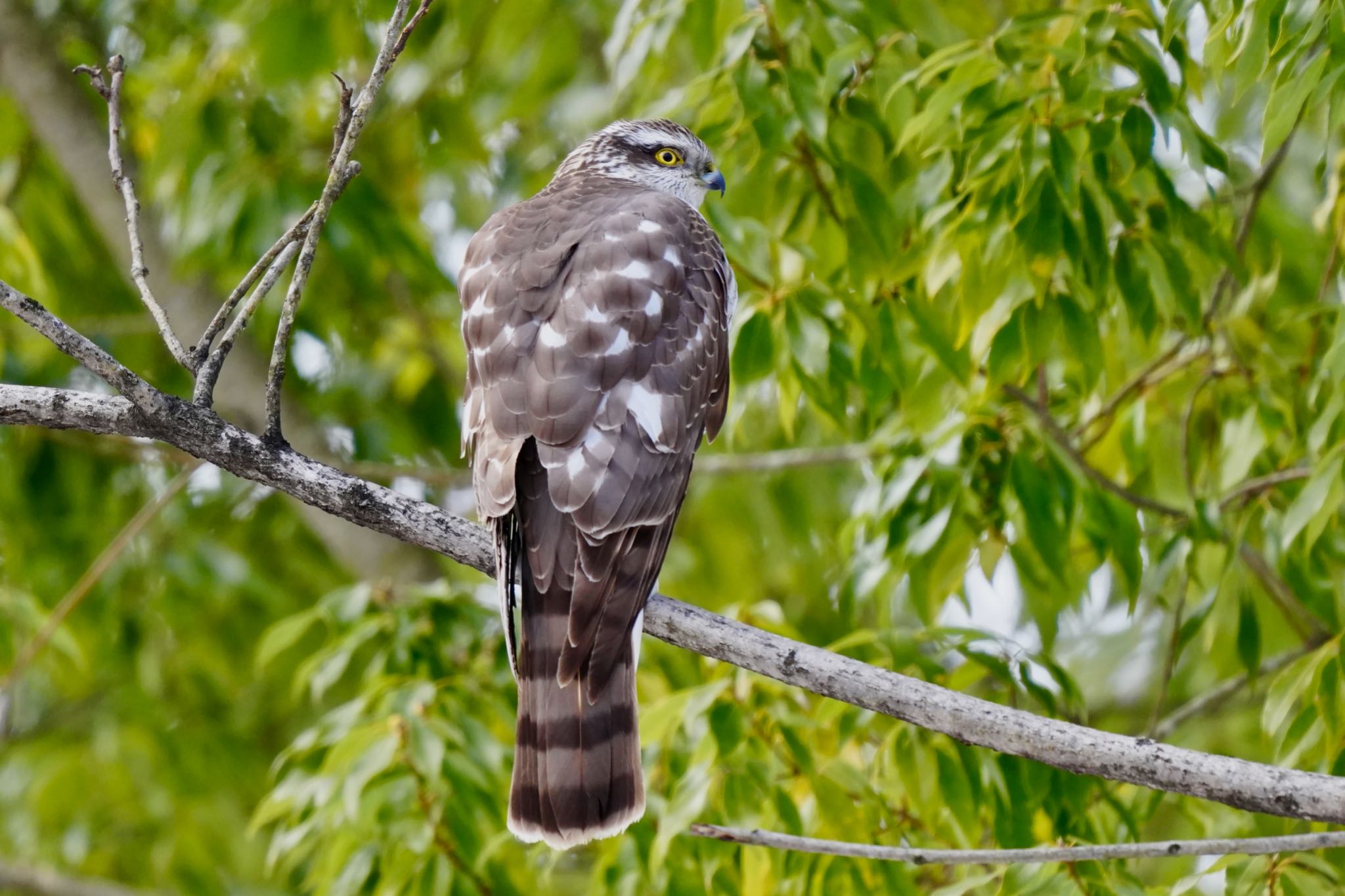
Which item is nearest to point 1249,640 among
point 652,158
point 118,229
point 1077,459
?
point 1077,459

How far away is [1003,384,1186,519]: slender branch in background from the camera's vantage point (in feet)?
11.6

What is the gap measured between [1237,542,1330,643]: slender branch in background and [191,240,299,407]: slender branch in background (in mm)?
2540

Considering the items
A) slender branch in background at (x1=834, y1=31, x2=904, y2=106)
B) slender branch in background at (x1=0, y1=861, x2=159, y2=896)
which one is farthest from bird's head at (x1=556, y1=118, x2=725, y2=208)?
slender branch in background at (x1=0, y1=861, x2=159, y2=896)

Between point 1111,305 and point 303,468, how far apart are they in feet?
6.15

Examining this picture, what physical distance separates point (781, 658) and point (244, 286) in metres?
1.14

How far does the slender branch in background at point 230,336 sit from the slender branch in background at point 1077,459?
6.05ft

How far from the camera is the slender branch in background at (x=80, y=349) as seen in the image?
7.72 feet

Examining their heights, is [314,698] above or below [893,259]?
below

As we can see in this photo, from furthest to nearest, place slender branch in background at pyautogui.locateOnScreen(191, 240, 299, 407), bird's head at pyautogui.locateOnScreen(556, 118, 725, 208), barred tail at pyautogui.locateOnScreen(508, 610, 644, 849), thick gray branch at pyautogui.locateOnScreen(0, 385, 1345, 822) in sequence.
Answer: bird's head at pyautogui.locateOnScreen(556, 118, 725, 208)
barred tail at pyautogui.locateOnScreen(508, 610, 644, 849)
slender branch in background at pyautogui.locateOnScreen(191, 240, 299, 407)
thick gray branch at pyautogui.locateOnScreen(0, 385, 1345, 822)

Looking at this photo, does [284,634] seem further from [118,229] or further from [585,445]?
[118,229]

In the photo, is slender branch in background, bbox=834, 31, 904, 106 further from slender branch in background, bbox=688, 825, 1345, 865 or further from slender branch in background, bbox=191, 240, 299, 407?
slender branch in background, bbox=688, 825, 1345, 865

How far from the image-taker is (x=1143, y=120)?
118 inches

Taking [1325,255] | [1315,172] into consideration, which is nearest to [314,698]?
[1315,172]

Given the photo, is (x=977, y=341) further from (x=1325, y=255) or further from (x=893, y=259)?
(x=1325, y=255)
